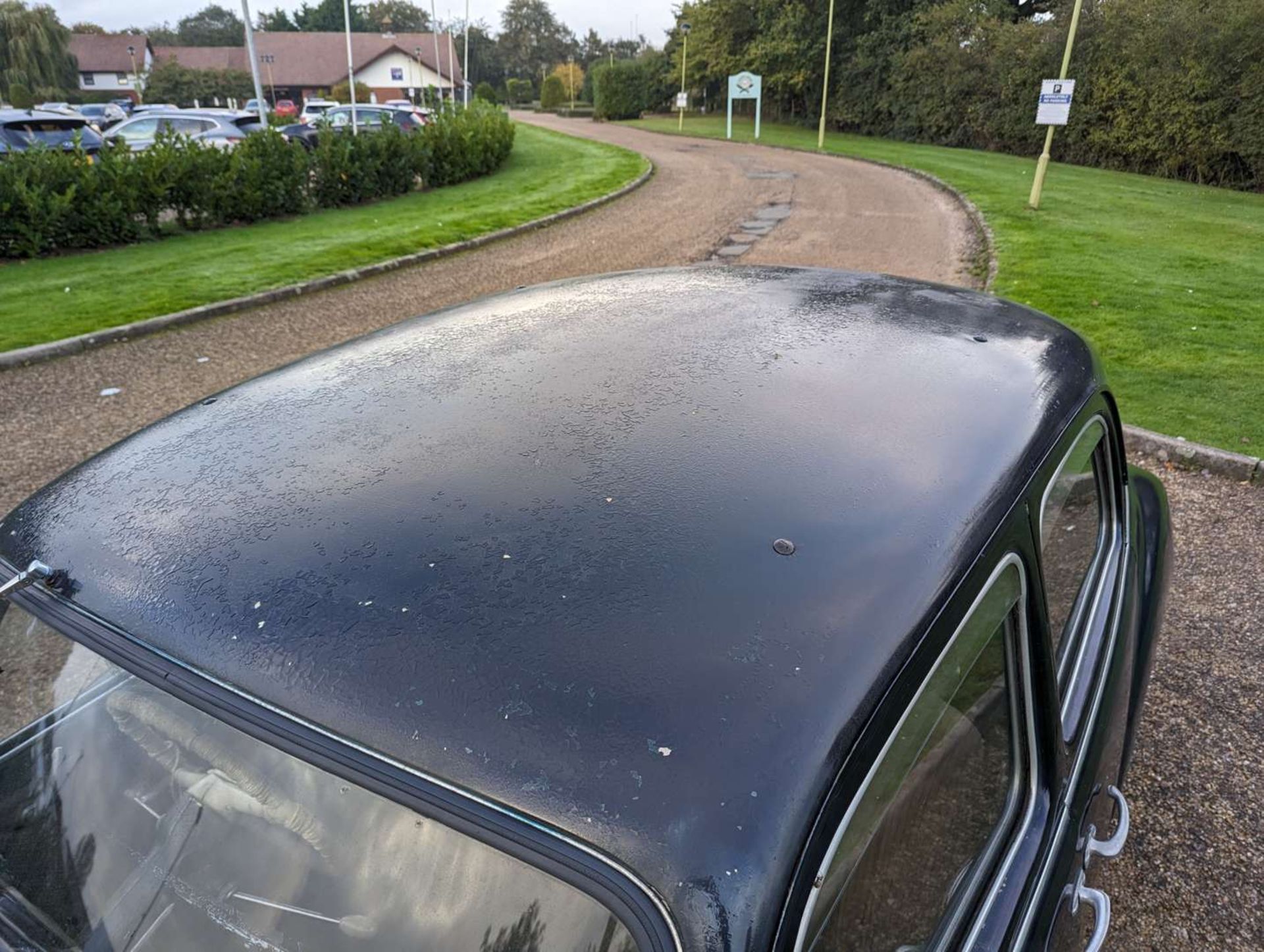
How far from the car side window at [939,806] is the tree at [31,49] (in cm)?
7143

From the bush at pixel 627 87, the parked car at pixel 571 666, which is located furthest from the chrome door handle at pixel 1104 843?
the bush at pixel 627 87

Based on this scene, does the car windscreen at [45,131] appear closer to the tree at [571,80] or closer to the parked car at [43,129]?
the parked car at [43,129]

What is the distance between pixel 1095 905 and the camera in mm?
1659

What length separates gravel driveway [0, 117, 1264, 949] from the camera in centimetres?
264

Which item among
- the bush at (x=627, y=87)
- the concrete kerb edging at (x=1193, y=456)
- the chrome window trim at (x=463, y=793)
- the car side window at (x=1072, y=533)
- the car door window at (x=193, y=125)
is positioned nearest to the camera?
the chrome window trim at (x=463, y=793)

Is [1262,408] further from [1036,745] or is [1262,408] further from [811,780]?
[811,780]

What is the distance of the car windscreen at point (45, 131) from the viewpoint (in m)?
15.7

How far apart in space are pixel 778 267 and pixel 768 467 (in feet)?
5.51

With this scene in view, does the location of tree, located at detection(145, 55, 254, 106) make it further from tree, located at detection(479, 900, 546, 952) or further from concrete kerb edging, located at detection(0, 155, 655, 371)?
tree, located at detection(479, 900, 546, 952)

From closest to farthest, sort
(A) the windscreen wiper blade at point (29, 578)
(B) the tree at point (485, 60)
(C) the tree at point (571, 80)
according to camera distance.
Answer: (A) the windscreen wiper blade at point (29, 578) → (C) the tree at point (571, 80) → (B) the tree at point (485, 60)

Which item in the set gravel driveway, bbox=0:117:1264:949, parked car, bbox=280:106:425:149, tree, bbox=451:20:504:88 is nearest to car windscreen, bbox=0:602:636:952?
gravel driveway, bbox=0:117:1264:949

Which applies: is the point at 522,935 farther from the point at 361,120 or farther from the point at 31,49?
the point at 31,49

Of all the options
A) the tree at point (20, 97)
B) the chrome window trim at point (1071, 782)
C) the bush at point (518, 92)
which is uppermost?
the bush at point (518, 92)

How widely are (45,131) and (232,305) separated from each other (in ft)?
38.1
